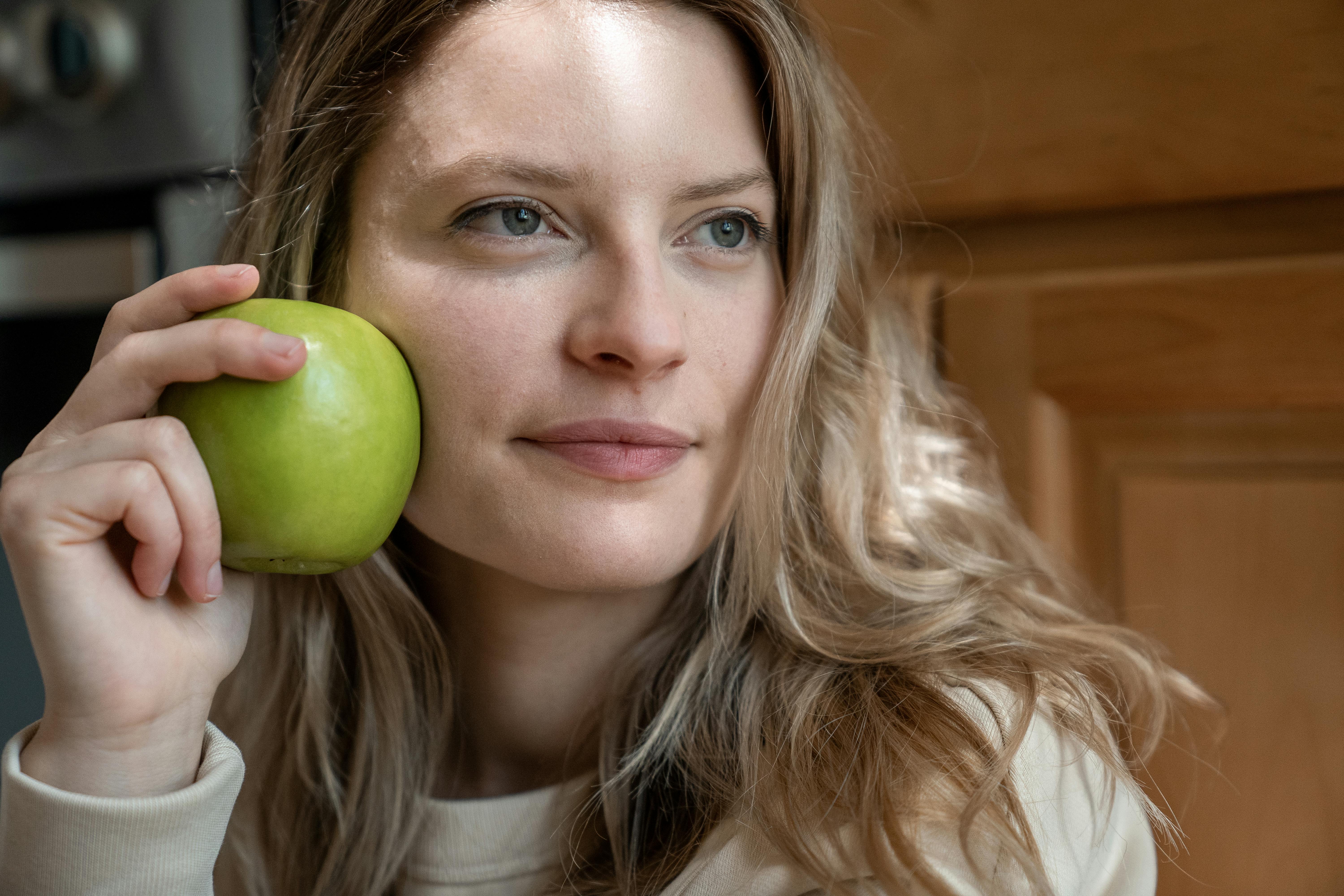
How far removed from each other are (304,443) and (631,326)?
24cm

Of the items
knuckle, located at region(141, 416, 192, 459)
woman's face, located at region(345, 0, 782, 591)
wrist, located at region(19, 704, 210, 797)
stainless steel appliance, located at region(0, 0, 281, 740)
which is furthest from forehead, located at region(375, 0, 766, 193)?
stainless steel appliance, located at region(0, 0, 281, 740)

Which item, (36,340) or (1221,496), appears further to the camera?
(36,340)

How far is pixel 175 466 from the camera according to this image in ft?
2.26

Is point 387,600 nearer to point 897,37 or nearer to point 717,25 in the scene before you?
point 717,25

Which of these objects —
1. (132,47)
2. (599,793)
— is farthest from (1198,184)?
(132,47)

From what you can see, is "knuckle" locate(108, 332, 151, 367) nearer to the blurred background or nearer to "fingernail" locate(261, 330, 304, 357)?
"fingernail" locate(261, 330, 304, 357)

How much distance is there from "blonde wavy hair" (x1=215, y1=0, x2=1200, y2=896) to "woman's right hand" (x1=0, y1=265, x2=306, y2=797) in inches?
8.9

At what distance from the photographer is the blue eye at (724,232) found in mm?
902

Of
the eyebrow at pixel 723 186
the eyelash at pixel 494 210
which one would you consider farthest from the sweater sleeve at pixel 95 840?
the eyebrow at pixel 723 186

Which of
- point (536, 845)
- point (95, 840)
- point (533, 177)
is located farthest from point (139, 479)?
point (536, 845)

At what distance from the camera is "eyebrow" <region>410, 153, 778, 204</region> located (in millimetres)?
805

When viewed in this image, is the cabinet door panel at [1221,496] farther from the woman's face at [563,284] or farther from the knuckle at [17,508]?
the knuckle at [17,508]

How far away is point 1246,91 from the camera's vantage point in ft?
3.32

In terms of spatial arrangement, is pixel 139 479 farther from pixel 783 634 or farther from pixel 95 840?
pixel 783 634
